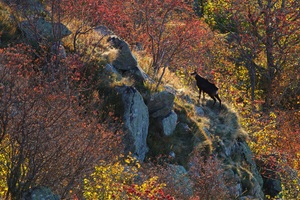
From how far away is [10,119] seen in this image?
8805 mm

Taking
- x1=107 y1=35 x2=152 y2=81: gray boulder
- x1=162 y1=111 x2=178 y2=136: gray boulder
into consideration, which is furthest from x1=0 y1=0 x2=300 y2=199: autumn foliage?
x1=162 y1=111 x2=178 y2=136: gray boulder

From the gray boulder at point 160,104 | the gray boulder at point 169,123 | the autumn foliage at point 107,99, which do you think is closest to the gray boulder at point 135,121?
the autumn foliage at point 107,99

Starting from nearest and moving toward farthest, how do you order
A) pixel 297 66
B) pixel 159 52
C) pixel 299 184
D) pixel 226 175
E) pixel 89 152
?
pixel 89 152
pixel 226 175
pixel 299 184
pixel 159 52
pixel 297 66

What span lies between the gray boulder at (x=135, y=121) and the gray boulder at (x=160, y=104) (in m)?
0.63

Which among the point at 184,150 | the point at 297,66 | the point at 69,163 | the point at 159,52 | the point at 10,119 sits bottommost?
the point at 297,66

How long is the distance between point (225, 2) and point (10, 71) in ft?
77.1

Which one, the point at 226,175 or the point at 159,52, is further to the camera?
the point at 159,52

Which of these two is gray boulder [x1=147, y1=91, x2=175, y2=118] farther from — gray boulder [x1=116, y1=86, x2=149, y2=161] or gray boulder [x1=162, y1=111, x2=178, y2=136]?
gray boulder [x1=116, y1=86, x2=149, y2=161]

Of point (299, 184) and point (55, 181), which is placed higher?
point (55, 181)

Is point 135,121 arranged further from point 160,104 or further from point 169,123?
point 169,123

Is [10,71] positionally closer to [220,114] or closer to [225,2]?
[220,114]

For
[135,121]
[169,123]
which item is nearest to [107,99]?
[135,121]

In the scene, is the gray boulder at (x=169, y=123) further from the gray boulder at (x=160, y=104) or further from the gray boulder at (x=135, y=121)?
the gray boulder at (x=135, y=121)

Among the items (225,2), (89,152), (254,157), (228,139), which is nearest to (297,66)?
(225,2)
